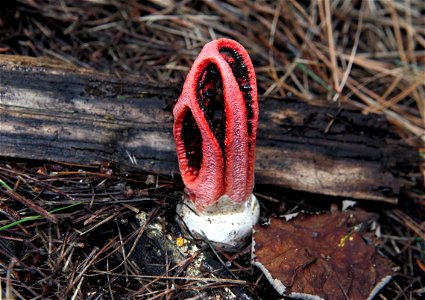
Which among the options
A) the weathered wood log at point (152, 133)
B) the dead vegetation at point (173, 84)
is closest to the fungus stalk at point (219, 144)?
the dead vegetation at point (173, 84)

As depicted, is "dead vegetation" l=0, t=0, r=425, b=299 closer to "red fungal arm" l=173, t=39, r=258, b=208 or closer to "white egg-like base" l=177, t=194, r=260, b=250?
"white egg-like base" l=177, t=194, r=260, b=250

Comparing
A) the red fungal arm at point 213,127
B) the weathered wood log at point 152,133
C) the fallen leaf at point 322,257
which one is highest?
the red fungal arm at point 213,127

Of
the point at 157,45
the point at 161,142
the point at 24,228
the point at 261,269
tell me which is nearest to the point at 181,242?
the point at 261,269

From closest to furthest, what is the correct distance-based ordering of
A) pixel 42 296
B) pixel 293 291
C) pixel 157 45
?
1. pixel 42 296
2. pixel 293 291
3. pixel 157 45

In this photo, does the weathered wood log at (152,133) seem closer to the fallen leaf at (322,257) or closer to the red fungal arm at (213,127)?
the fallen leaf at (322,257)

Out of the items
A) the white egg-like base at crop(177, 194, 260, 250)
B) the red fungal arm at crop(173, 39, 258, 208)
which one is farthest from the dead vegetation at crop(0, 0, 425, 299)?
the red fungal arm at crop(173, 39, 258, 208)

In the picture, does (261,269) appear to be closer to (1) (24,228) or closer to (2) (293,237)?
(2) (293,237)

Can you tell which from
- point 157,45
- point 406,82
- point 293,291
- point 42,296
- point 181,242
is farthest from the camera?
point 406,82
